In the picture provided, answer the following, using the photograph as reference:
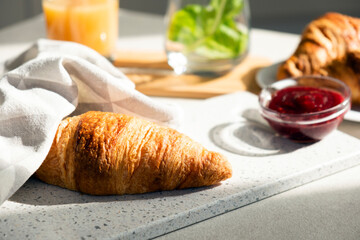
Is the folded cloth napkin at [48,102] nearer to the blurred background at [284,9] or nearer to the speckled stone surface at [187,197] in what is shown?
the speckled stone surface at [187,197]

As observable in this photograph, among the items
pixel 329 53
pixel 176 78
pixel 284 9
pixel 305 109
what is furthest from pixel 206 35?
pixel 284 9

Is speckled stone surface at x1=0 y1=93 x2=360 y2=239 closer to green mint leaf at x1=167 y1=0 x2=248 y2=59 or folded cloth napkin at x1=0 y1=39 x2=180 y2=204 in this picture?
folded cloth napkin at x1=0 y1=39 x2=180 y2=204

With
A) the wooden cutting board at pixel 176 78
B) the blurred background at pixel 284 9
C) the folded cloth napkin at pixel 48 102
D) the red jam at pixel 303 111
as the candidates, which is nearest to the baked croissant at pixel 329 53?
the wooden cutting board at pixel 176 78

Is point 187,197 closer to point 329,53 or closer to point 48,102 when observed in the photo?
point 48,102

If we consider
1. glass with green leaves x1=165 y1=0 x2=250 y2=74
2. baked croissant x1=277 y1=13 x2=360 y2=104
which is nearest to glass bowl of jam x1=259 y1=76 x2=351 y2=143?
baked croissant x1=277 y1=13 x2=360 y2=104

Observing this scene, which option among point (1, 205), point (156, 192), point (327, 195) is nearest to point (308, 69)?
point (327, 195)

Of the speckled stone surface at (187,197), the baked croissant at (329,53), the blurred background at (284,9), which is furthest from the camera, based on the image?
the blurred background at (284,9)

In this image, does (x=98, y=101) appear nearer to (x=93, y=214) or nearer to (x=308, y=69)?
(x=93, y=214)
